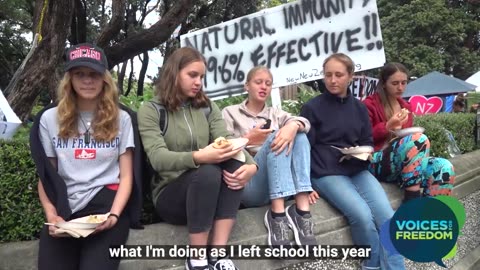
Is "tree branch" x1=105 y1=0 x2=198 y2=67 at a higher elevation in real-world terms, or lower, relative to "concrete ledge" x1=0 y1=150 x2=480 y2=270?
higher

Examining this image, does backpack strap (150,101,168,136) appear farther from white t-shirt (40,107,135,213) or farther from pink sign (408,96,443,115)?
pink sign (408,96,443,115)

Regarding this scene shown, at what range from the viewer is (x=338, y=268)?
281 centimetres

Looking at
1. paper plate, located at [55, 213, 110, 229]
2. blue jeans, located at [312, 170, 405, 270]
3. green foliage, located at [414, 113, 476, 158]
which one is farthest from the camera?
green foliage, located at [414, 113, 476, 158]

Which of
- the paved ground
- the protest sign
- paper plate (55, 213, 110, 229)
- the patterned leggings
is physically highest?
the protest sign

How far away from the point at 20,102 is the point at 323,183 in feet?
10.5

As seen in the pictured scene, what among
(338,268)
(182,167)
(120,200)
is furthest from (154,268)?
(338,268)

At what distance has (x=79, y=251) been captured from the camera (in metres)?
2.12

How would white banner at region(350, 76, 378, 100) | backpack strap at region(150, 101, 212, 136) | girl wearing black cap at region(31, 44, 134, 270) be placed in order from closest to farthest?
1. girl wearing black cap at region(31, 44, 134, 270)
2. backpack strap at region(150, 101, 212, 136)
3. white banner at region(350, 76, 378, 100)

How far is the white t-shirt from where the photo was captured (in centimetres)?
223

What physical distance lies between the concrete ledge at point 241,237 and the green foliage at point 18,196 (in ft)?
0.36

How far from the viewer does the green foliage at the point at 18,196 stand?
7.54 ft

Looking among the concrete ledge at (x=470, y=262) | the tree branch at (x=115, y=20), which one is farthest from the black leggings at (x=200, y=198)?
the tree branch at (x=115, y=20)

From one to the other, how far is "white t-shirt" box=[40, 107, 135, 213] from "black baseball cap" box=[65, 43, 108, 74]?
0.27 meters

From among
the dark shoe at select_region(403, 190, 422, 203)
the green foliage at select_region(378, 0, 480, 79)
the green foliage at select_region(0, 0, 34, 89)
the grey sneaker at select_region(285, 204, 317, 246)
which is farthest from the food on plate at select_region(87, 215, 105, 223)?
the green foliage at select_region(378, 0, 480, 79)
